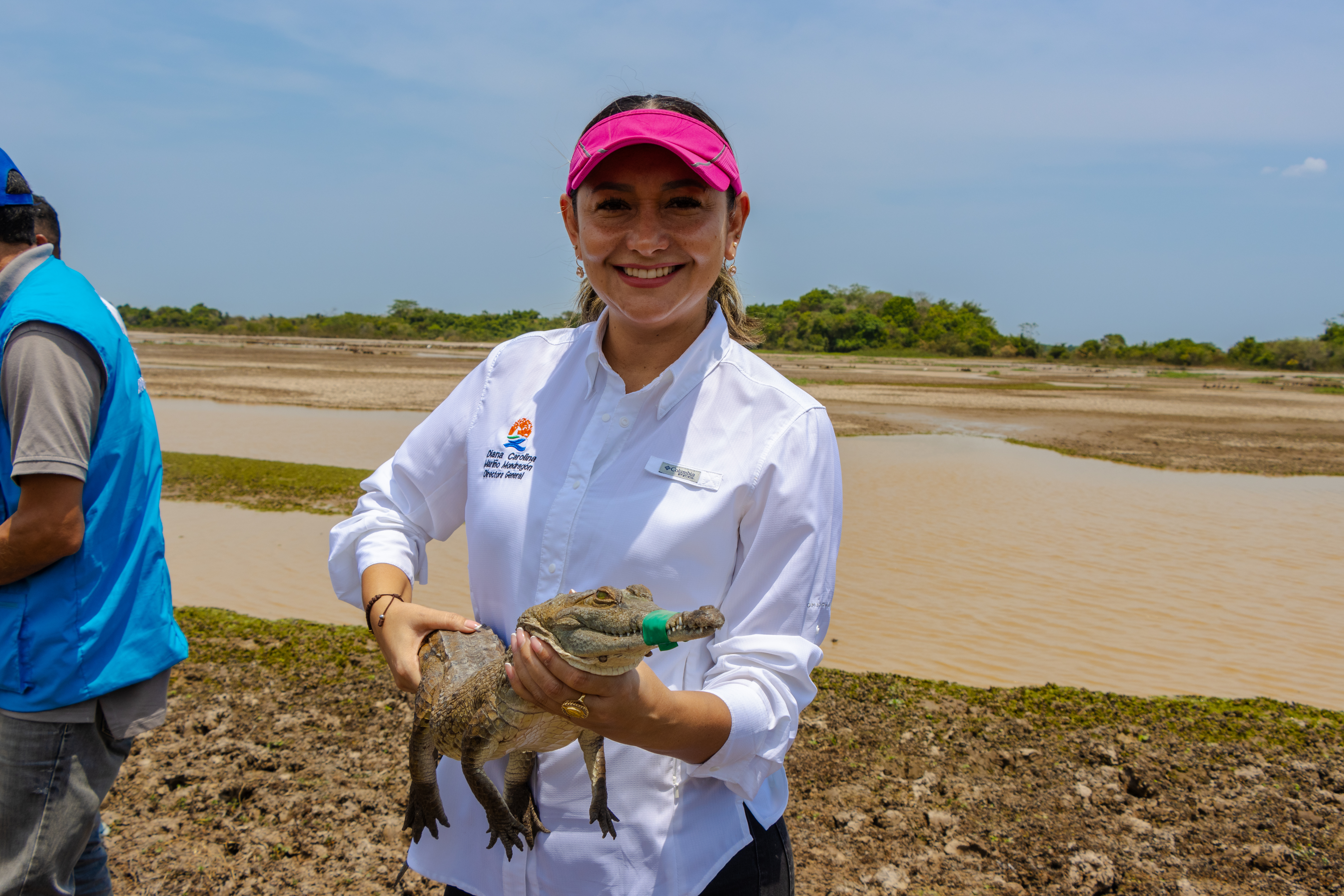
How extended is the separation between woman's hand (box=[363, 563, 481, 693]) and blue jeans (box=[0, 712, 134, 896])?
126cm

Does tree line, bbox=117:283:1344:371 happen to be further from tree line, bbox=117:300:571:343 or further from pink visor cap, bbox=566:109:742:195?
pink visor cap, bbox=566:109:742:195

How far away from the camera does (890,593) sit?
9.62 meters

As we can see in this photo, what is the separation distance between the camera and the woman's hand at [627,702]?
4.94 feet

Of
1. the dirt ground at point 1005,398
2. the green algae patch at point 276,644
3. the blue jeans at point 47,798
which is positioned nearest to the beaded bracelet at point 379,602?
the blue jeans at point 47,798

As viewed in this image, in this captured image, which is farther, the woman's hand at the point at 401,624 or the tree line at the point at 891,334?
the tree line at the point at 891,334

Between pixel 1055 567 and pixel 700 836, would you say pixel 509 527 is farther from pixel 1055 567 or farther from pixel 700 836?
pixel 1055 567

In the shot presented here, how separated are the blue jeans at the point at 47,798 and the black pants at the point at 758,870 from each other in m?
1.35

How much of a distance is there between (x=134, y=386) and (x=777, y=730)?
2.37m

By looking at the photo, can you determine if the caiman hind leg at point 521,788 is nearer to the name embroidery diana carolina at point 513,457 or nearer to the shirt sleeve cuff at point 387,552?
the shirt sleeve cuff at point 387,552

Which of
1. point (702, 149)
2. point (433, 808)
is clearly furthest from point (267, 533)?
point (702, 149)

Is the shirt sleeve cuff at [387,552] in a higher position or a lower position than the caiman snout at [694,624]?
lower

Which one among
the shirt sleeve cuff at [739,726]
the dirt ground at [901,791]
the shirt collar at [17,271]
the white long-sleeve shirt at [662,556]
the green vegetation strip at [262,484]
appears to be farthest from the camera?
the green vegetation strip at [262,484]

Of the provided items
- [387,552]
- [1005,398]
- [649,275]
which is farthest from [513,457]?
[1005,398]

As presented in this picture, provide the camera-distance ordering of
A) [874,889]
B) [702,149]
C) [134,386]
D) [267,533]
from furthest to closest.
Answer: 1. [267,533]
2. [874,889]
3. [134,386]
4. [702,149]
